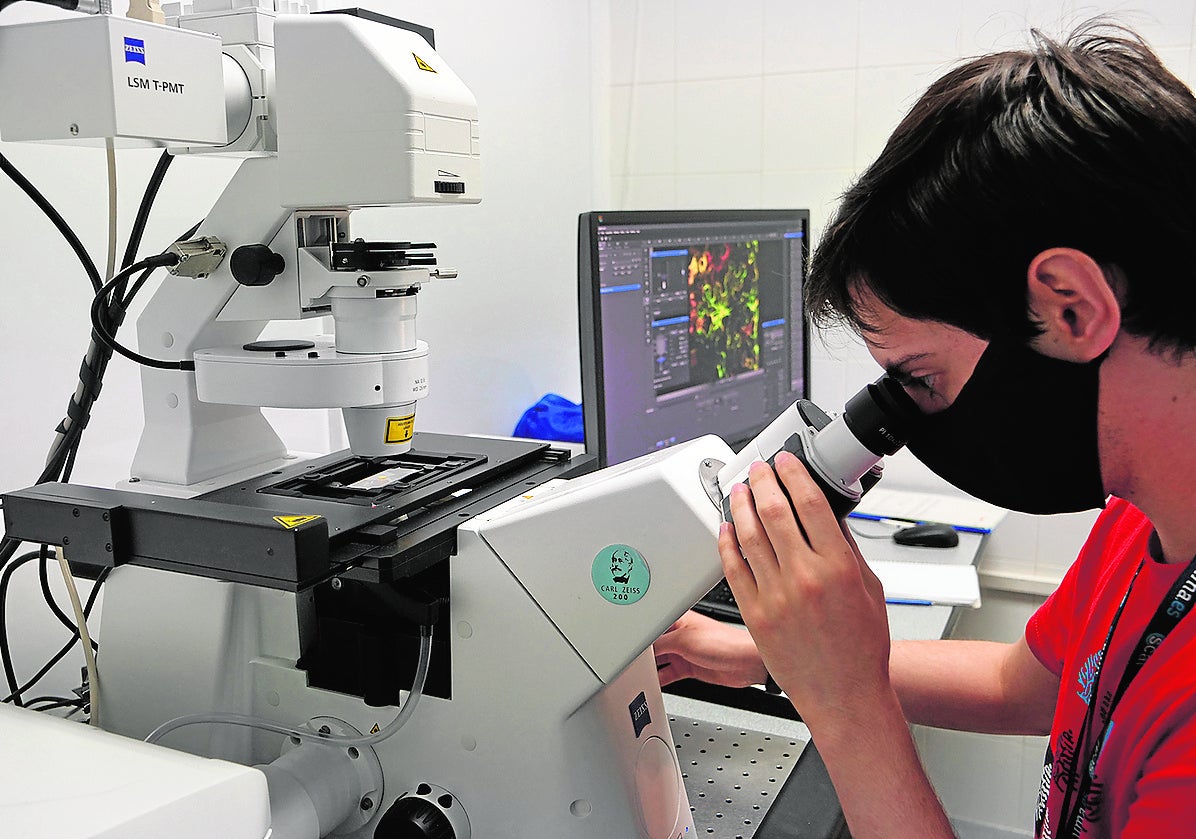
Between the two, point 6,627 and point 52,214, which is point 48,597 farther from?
point 52,214

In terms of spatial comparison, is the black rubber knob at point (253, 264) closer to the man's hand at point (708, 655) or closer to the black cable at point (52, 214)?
the black cable at point (52, 214)

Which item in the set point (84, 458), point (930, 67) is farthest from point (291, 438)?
point (930, 67)

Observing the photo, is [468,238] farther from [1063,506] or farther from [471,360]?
[1063,506]

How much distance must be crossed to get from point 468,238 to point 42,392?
955 millimetres

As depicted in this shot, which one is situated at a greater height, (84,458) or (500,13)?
(500,13)

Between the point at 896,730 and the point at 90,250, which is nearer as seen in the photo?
the point at 896,730

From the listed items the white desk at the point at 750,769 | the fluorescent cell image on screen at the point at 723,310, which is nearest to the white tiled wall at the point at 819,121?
the fluorescent cell image on screen at the point at 723,310

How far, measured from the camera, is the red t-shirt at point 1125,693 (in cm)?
68

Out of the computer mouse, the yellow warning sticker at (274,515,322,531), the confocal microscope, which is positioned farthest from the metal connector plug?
the computer mouse

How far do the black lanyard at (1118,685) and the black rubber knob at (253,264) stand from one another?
0.81 m

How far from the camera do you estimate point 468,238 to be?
79.2 inches

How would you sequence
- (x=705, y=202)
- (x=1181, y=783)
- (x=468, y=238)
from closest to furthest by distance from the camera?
(x=1181, y=783) → (x=468, y=238) → (x=705, y=202)

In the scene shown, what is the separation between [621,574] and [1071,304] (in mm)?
378

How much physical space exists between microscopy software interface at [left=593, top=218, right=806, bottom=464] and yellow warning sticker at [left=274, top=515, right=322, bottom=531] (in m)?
0.62
